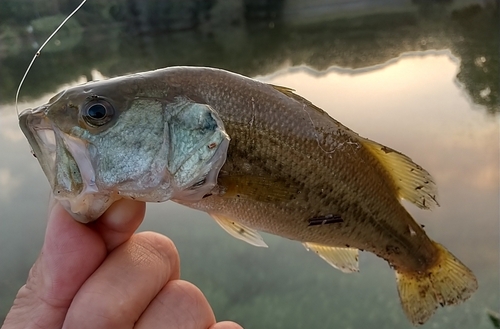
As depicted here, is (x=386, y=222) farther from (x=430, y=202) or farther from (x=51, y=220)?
(x=51, y=220)

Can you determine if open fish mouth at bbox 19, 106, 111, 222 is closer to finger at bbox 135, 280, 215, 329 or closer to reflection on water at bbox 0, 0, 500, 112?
finger at bbox 135, 280, 215, 329

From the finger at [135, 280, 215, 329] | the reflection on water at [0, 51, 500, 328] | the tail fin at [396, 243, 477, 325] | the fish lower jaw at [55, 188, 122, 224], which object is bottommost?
the reflection on water at [0, 51, 500, 328]

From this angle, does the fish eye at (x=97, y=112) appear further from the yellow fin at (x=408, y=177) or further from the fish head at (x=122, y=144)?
the yellow fin at (x=408, y=177)

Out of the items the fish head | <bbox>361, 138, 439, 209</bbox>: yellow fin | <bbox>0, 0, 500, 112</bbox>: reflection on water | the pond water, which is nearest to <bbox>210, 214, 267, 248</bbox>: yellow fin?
the fish head

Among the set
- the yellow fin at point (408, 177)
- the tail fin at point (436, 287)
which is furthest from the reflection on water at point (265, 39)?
the yellow fin at point (408, 177)

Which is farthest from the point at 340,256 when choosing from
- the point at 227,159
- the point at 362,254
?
the point at 362,254

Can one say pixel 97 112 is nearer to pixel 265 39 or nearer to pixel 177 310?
pixel 177 310
